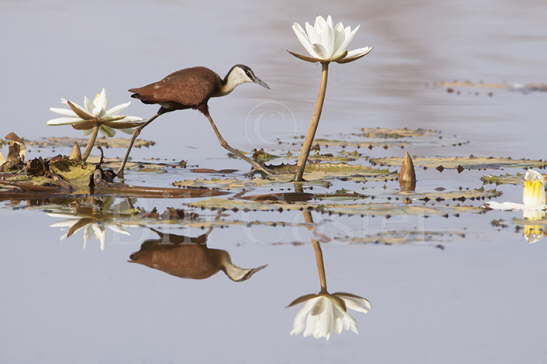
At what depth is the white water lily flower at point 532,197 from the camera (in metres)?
5.28

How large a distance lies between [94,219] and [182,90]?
4.96ft

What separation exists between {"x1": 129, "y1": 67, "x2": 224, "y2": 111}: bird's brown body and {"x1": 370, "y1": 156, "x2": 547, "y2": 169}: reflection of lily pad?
177cm

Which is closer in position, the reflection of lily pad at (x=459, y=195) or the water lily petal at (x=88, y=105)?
the reflection of lily pad at (x=459, y=195)

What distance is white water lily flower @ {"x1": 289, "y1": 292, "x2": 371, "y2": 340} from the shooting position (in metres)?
3.31

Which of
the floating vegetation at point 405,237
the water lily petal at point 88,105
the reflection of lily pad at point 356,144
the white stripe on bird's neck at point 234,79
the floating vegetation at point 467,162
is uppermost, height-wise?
the white stripe on bird's neck at point 234,79

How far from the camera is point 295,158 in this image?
7.79 meters

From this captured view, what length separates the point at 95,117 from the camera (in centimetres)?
629

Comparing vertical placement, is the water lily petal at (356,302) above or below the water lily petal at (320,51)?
below

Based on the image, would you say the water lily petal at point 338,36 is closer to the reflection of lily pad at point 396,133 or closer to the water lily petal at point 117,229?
the water lily petal at point 117,229

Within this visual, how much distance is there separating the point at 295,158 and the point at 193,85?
176 cm

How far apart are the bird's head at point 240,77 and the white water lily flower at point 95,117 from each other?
2.22 ft

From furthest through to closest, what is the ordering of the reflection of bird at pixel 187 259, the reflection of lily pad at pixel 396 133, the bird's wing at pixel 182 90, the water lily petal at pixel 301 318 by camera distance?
the reflection of lily pad at pixel 396 133, the bird's wing at pixel 182 90, the reflection of bird at pixel 187 259, the water lily petal at pixel 301 318

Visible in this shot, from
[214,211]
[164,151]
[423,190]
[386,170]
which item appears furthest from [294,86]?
[214,211]

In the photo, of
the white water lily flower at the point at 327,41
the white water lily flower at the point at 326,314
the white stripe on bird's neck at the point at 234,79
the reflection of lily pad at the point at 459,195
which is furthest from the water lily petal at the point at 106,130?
the white water lily flower at the point at 326,314
